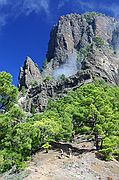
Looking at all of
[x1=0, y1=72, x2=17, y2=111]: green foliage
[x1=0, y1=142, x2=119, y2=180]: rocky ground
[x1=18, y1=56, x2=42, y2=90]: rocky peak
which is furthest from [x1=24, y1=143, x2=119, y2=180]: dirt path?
[x1=18, y1=56, x2=42, y2=90]: rocky peak

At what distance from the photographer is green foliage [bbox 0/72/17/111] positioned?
23.9 metres

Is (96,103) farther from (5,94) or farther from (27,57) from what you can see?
(27,57)

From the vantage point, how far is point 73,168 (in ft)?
127

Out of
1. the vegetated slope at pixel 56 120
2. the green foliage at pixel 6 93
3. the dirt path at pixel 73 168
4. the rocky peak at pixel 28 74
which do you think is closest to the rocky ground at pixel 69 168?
the dirt path at pixel 73 168

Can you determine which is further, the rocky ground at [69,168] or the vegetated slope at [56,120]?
the rocky ground at [69,168]

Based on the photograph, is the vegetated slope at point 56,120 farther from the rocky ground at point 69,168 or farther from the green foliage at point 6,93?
the rocky ground at point 69,168

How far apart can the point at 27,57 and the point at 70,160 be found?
143 metres

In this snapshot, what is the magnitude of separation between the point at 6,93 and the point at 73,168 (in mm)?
17746

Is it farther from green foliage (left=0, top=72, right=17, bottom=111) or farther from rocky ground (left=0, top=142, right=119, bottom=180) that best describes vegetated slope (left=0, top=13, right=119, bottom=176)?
rocky ground (left=0, top=142, right=119, bottom=180)

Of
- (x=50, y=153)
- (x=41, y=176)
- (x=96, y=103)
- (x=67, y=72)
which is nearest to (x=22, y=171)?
(x=41, y=176)

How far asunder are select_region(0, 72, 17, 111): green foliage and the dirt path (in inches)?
494

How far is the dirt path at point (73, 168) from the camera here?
36062 millimetres

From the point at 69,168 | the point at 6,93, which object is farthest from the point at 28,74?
the point at 6,93

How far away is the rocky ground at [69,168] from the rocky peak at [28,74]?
120089 millimetres
